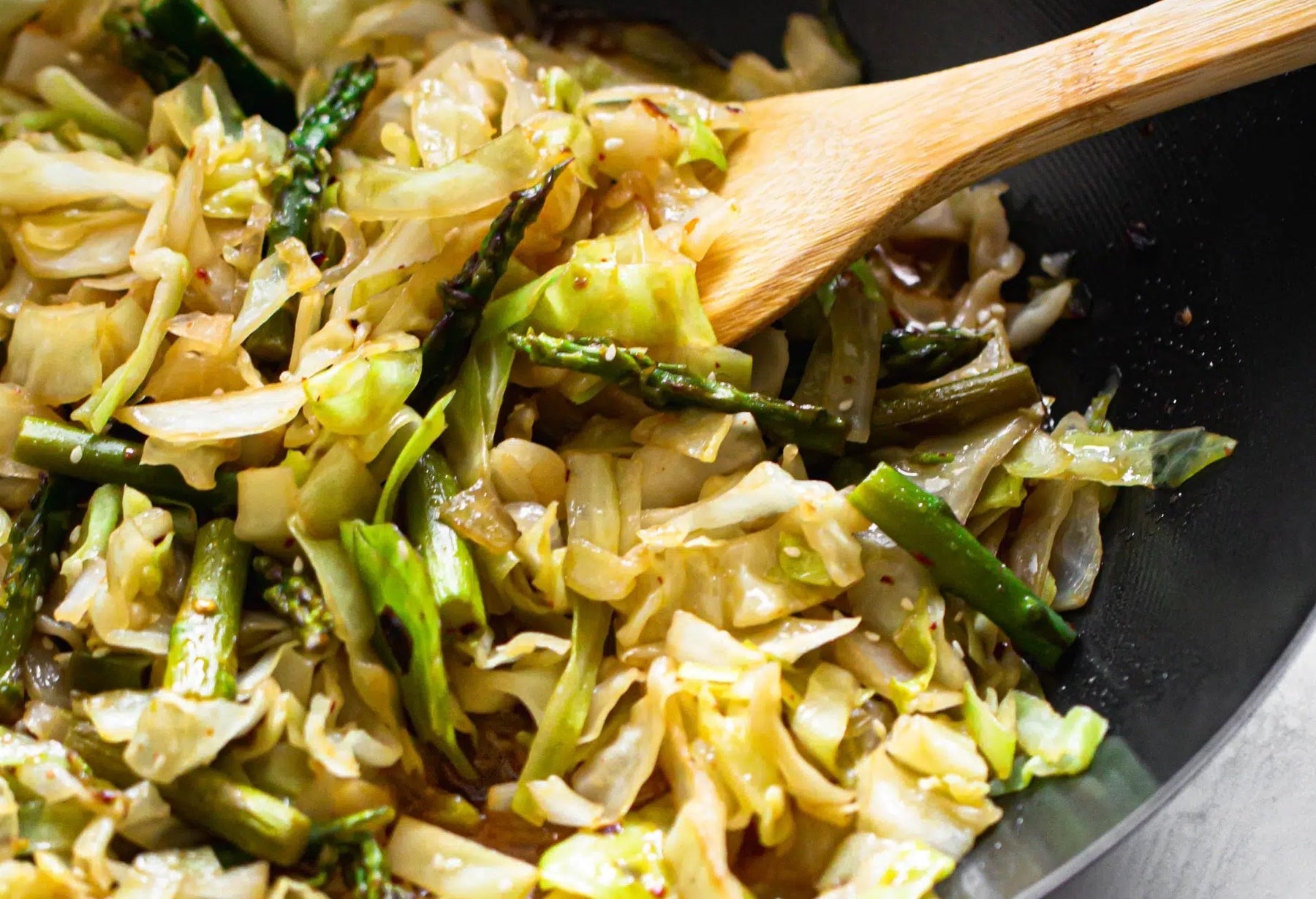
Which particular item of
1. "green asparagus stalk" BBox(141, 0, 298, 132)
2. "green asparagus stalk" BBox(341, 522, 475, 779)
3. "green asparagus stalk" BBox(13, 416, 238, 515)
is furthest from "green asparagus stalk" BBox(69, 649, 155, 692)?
"green asparagus stalk" BBox(141, 0, 298, 132)

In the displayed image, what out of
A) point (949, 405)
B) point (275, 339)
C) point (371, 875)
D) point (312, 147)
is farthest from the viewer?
point (312, 147)

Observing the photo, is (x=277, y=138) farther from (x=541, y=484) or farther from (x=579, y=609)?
(x=579, y=609)

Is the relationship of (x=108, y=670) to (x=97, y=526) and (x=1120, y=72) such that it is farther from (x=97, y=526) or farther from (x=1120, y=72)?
(x=1120, y=72)

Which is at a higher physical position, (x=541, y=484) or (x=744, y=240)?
(x=744, y=240)

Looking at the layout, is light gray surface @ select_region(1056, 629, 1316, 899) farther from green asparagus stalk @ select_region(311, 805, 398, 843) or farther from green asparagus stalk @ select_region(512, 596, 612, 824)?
green asparagus stalk @ select_region(311, 805, 398, 843)

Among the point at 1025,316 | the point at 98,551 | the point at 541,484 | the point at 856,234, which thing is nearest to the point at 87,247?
the point at 98,551

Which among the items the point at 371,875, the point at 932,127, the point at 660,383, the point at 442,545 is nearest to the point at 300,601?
the point at 442,545

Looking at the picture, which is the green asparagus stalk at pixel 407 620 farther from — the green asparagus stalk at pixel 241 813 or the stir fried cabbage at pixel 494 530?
the green asparagus stalk at pixel 241 813
